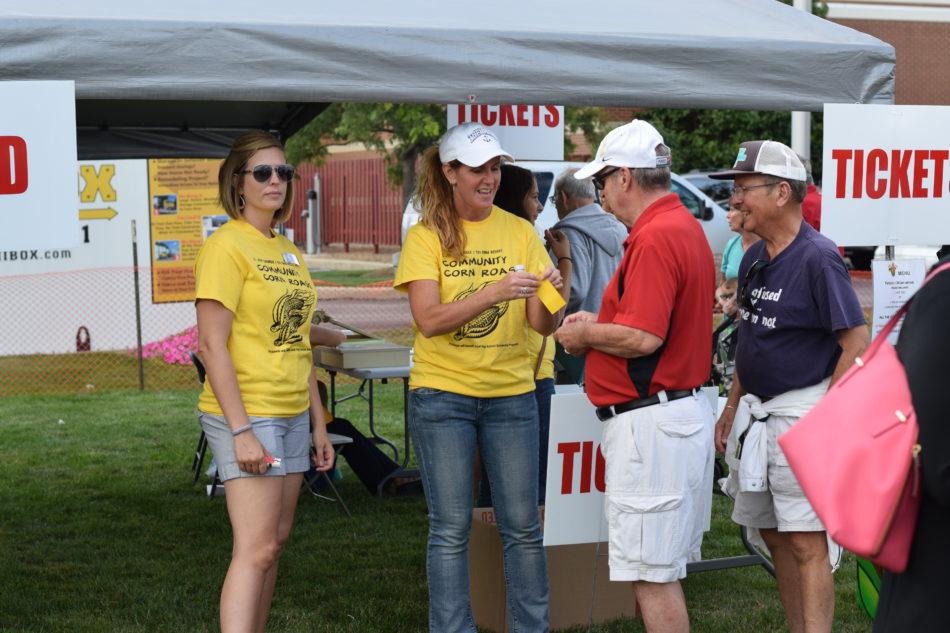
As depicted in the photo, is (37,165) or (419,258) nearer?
(37,165)

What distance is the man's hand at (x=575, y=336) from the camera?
359 centimetres

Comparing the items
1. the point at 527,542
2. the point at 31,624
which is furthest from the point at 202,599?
the point at 527,542

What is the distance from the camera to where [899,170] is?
14.7ft

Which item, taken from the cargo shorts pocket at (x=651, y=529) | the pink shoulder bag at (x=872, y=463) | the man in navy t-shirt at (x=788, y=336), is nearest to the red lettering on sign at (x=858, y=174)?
the man in navy t-shirt at (x=788, y=336)

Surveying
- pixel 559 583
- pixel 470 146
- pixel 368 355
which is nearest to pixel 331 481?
pixel 368 355

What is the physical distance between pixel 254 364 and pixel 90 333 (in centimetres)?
1014

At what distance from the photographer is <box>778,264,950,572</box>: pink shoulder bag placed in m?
1.97

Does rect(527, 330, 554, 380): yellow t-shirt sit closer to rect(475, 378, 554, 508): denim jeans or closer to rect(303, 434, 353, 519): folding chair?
rect(475, 378, 554, 508): denim jeans

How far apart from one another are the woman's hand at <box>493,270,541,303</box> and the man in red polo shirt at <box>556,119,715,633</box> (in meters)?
0.18

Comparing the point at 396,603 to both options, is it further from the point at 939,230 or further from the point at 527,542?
the point at 939,230

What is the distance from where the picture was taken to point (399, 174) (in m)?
26.5

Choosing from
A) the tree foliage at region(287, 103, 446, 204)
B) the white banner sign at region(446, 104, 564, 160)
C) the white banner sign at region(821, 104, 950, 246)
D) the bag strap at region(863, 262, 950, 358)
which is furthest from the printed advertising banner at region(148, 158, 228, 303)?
the bag strap at region(863, 262, 950, 358)

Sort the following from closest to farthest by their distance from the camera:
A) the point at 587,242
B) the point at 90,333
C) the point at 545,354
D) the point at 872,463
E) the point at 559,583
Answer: the point at 872,463, the point at 559,583, the point at 545,354, the point at 587,242, the point at 90,333

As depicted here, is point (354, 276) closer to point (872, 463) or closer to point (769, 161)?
point (769, 161)
